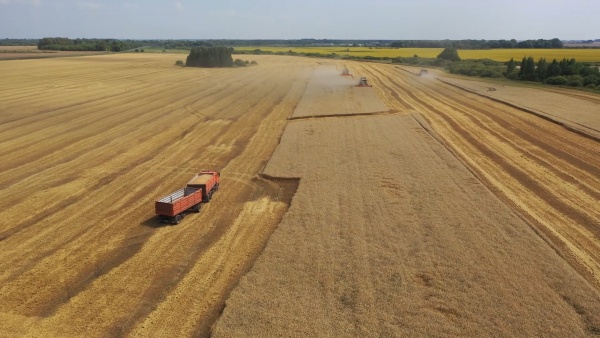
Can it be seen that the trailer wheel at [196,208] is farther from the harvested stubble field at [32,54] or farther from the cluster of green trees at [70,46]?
the cluster of green trees at [70,46]

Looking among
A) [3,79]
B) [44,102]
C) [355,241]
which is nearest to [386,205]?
[355,241]

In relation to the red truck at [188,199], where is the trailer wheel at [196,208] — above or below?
below

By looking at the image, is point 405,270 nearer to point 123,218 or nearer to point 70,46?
point 123,218

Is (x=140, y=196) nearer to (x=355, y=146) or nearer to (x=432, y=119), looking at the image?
(x=355, y=146)

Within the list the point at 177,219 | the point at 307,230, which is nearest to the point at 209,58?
the point at 177,219

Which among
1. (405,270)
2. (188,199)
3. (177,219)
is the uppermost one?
(188,199)

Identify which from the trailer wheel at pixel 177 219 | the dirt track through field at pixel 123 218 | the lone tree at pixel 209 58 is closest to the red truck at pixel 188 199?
the trailer wheel at pixel 177 219
